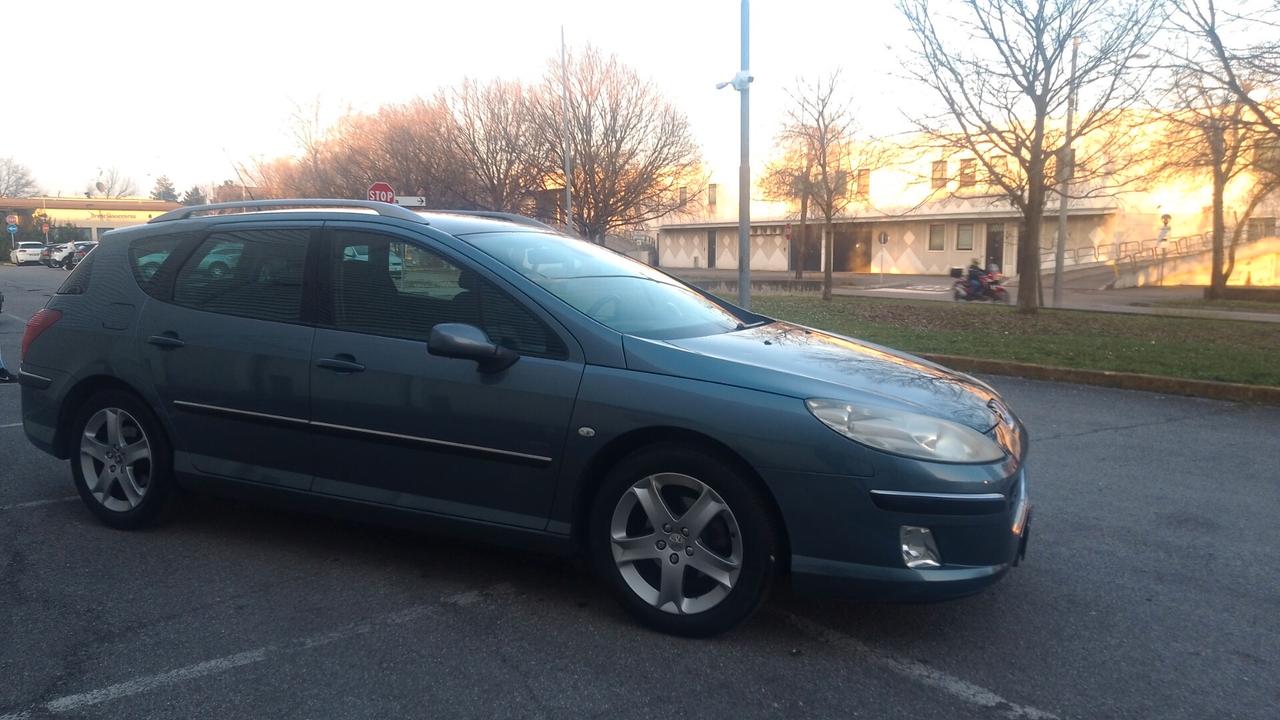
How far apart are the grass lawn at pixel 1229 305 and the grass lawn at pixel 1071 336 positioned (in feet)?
35.5

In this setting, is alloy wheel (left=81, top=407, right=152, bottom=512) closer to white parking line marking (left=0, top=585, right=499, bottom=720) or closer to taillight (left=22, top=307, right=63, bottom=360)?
taillight (left=22, top=307, right=63, bottom=360)

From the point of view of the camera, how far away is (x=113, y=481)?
15.7ft

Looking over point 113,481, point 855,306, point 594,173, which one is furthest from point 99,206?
point 113,481

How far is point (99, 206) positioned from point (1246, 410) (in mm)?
91992

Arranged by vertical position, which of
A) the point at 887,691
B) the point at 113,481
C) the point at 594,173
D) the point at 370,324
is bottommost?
the point at 887,691

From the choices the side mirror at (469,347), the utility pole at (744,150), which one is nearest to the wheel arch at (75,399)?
the side mirror at (469,347)

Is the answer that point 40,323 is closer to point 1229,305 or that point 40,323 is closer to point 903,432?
point 903,432

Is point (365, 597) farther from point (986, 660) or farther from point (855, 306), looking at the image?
point (855, 306)

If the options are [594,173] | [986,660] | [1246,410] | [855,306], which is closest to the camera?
[986,660]

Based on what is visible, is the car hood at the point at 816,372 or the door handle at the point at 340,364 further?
the door handle at the point at 340,364

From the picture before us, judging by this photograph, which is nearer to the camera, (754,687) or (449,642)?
(754,687)

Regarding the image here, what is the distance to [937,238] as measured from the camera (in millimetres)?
51250

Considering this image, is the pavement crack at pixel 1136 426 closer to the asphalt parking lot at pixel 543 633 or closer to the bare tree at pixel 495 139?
the asphalt parking lot at pixel 543 633

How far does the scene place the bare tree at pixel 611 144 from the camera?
2950 cm
